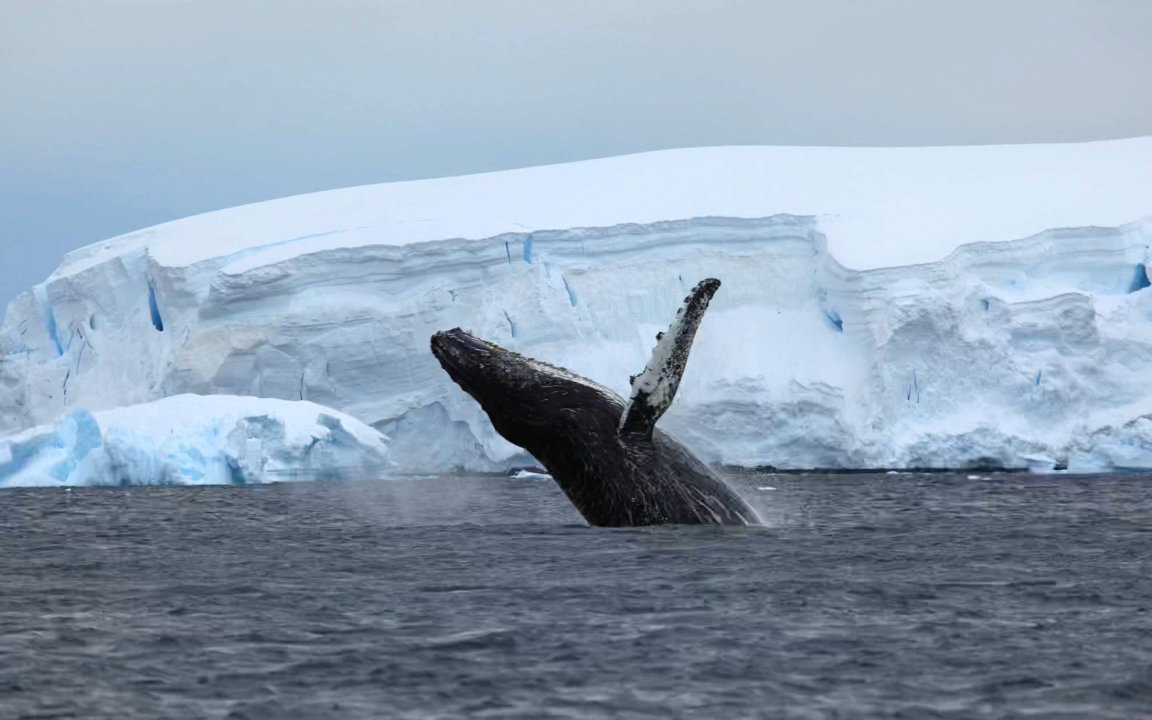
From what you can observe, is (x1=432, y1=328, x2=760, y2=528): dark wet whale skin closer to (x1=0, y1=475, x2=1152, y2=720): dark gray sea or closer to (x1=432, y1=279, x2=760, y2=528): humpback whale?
(x1=432, y1=279, x2=760, y2=528): humpback whale

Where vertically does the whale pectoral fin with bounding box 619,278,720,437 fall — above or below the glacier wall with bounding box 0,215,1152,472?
below

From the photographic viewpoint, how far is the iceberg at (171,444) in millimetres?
26562

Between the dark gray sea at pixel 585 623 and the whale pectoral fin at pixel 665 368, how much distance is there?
36.5 inches

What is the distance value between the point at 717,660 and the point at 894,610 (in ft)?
5.95

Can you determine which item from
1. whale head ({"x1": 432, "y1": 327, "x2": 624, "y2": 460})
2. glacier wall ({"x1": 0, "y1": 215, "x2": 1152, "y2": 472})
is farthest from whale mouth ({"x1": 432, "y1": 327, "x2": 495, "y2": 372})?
glacier wall ({"x1": 0, "y1": 215, "x2": 1152, "y2": 472})

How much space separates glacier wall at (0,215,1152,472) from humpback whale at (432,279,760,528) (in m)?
19.7

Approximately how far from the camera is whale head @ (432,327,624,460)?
9.83 meters

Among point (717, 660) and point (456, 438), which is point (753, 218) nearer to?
point (456, 438)

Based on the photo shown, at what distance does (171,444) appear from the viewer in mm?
26547

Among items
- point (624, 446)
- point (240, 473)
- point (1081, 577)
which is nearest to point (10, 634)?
point (624, 446)

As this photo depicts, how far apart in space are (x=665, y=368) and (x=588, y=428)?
0.81 m

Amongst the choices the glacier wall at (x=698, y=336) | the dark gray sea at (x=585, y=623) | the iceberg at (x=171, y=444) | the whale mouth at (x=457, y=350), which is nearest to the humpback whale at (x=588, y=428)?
the whale mouth at (x=457, y=350)

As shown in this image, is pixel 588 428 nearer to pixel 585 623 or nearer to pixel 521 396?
pixel 521 396

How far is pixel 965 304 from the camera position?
1173 inches
